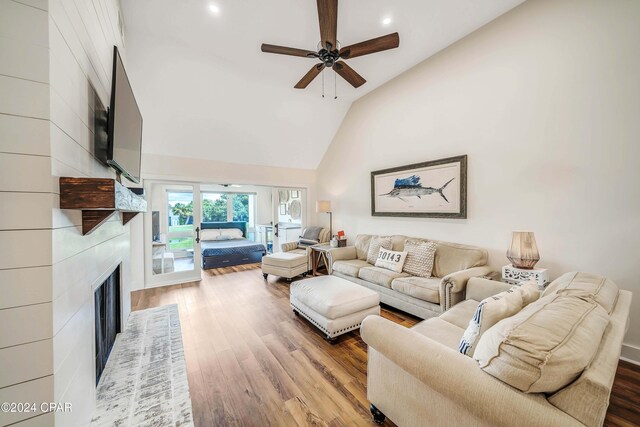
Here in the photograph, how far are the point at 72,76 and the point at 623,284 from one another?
4.15 meters

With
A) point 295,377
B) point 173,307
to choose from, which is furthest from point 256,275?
point 295,377

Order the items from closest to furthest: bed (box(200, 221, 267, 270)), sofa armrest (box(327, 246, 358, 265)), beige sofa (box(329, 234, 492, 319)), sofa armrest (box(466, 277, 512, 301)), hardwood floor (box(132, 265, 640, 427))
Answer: hardwood floor (box(132, 265, 640, 427)) < sofa armrest (box(466, 277, 512, 301)) < beige sofa (box(329, 234, 492, 319)) < sofa armrest (box(327, 246, 358, 265)) < bed (box(200, 221, 267, 270))

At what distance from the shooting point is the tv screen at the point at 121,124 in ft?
4.71

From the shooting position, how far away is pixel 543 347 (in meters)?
0.80

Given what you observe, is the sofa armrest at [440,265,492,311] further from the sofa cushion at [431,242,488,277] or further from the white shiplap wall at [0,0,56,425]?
the white shiplap wall at [0,0,56,425]

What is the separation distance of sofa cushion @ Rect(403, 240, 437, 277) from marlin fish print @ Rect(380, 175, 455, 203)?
2.33 feet

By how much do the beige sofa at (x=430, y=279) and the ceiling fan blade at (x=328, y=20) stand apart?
2612 mm

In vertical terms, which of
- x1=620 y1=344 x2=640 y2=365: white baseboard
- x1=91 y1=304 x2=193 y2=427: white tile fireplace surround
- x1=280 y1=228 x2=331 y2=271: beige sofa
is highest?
x1=280 y1=228 x2=331 y2=271: beige sofa

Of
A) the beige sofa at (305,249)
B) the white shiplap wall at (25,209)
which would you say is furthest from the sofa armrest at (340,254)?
the white shiplap wall at (25,209)

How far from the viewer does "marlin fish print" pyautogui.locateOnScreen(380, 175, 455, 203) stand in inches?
132

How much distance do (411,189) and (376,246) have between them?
1070mm

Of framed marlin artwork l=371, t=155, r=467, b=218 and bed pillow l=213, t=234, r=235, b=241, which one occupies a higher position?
framed marlin artwork l=371, t=155, r=467, b=218

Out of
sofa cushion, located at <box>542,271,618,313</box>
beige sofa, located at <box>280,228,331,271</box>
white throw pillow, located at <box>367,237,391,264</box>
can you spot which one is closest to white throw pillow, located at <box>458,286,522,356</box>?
sofa cushion, located at <box>542,271,618,313</box>

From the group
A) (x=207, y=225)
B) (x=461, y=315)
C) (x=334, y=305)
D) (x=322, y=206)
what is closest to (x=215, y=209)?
(x=207, y=225)
